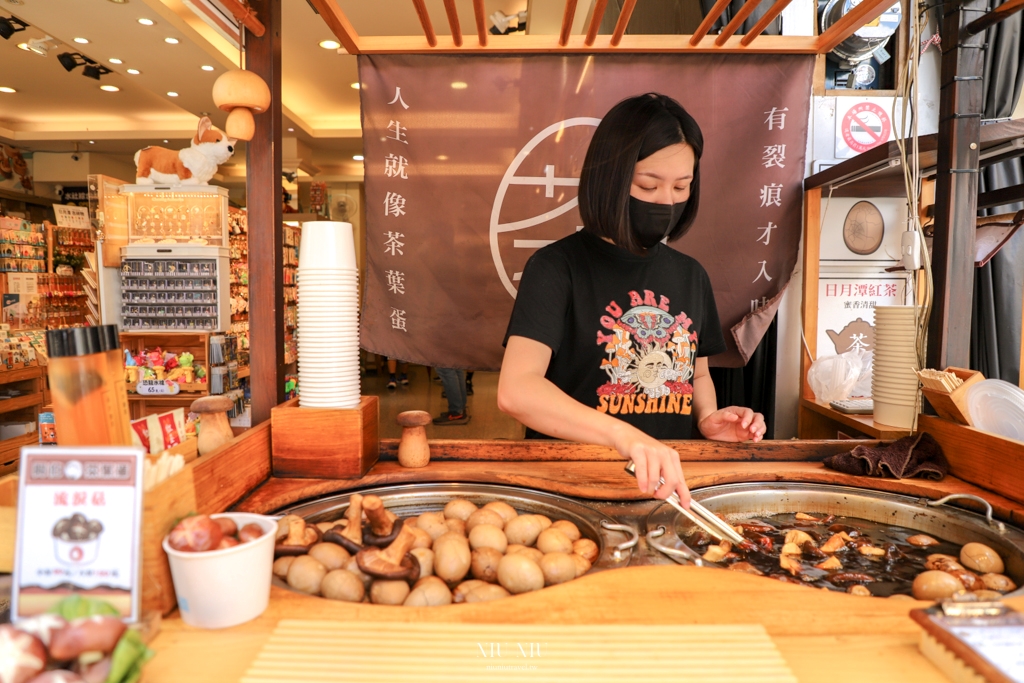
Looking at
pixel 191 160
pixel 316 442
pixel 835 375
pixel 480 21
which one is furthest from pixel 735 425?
pixel 191 160

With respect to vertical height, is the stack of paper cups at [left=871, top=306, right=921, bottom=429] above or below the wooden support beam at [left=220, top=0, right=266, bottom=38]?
below

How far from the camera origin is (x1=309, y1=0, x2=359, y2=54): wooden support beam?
1.73 metres

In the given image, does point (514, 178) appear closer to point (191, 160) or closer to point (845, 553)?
point (845, 553)

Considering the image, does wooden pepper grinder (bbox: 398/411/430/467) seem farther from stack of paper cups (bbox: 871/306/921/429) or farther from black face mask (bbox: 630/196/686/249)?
stack of paper cups (bbox: 871/306/921/429)

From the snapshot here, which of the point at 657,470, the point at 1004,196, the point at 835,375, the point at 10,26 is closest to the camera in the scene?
the point at 657,470

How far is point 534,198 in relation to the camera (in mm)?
2805

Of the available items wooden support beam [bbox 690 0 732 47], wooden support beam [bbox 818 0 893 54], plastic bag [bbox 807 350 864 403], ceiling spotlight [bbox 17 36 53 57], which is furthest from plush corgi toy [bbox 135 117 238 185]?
plastic bag [bbox 807 350 864 403]

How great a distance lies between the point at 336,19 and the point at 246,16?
545 mm

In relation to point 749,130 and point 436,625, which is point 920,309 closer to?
point 749,130

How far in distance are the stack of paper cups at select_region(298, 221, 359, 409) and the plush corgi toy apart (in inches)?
140

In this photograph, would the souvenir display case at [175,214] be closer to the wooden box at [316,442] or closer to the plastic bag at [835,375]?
the wooden box at [316,442]

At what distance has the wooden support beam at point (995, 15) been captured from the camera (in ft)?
4.89

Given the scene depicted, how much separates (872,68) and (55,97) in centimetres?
1059

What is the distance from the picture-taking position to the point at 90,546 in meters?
0.81
